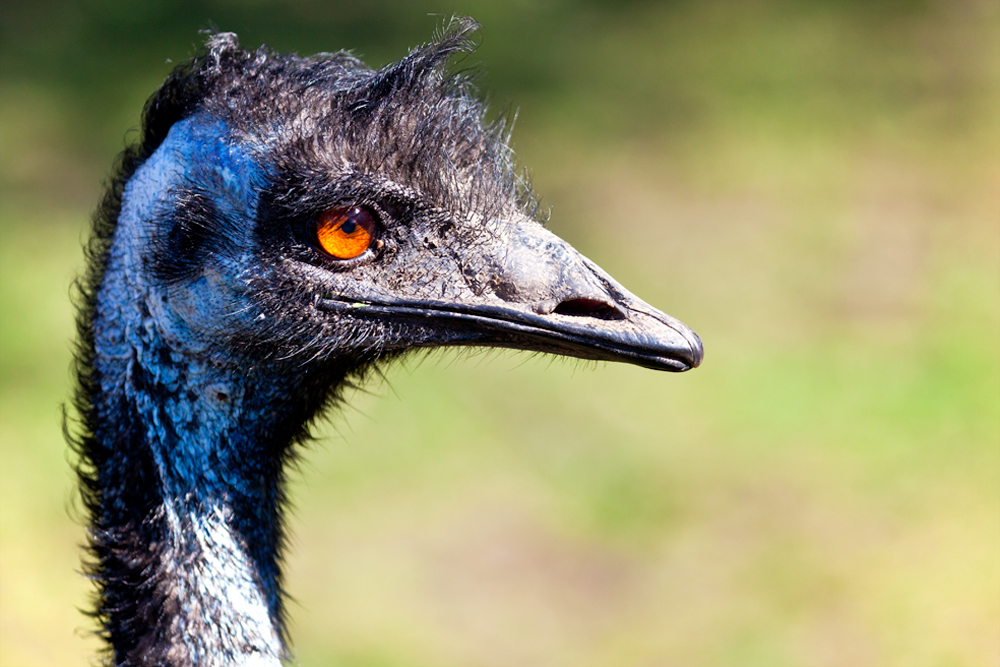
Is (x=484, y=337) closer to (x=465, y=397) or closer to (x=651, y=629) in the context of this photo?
(x=651, y=629)

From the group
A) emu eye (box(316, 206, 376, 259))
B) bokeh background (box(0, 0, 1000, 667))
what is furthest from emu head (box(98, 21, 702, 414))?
bokeh background (box(0, 0, 1000, 667))

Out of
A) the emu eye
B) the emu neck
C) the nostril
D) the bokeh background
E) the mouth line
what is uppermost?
the bokeh background

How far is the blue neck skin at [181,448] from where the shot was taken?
222cm

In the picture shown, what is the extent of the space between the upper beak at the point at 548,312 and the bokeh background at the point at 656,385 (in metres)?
0.46

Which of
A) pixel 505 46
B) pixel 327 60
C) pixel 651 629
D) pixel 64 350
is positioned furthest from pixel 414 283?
pixel 505 46

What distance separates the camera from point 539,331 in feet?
7.23

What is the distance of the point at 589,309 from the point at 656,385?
349 cm

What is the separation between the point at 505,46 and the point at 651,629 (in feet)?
15.7

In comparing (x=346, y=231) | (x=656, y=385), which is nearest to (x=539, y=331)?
(x=346, y=231)

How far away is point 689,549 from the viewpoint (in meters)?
4.73

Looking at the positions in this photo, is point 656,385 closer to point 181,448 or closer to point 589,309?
point 589,309

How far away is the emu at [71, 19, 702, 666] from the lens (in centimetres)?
221

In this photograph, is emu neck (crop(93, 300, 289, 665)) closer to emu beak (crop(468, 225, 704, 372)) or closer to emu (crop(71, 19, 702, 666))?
emu (crop(71, 19, 702, 666))

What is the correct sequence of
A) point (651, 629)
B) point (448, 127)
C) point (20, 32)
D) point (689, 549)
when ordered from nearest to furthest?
point (448, 127) → point (651, 629) → point (689, 549) → point (20, 32)
